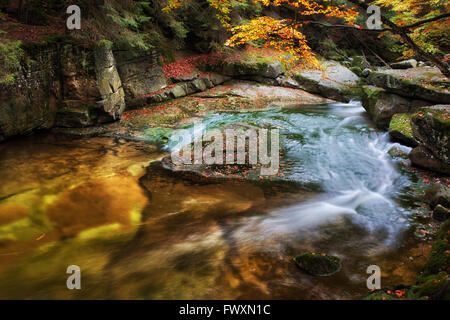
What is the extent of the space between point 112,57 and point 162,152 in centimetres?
542

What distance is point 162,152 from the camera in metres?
9.52

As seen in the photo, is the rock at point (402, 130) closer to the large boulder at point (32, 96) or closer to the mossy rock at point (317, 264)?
the mossy rock at point (317, 264)

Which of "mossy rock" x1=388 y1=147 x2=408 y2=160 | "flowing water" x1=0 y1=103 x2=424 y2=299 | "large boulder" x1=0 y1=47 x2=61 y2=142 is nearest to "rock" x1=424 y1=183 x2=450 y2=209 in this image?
"flowing water" x1=0 y1=103 x2=424 y2=299

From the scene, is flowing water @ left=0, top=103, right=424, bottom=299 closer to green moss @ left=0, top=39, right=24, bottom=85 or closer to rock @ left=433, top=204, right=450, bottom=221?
rock @ left=433, top=204, right=450, bottom=221

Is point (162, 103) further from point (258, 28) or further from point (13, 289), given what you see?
point (13, 289)

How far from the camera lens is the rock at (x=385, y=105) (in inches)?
406

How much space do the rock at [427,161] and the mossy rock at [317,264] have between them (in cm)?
575

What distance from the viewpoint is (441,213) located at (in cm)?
581

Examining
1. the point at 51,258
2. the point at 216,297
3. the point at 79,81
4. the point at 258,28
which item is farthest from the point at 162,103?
the point at 216,297

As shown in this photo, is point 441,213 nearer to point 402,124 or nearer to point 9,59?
point 402,124

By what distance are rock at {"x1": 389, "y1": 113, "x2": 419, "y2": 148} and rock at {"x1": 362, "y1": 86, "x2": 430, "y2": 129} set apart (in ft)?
1.25

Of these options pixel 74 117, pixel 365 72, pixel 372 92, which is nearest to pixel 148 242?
pixel 74 117

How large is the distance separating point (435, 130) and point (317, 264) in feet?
20.2

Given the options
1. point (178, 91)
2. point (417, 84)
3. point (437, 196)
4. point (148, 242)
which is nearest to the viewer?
point (148, 242)
